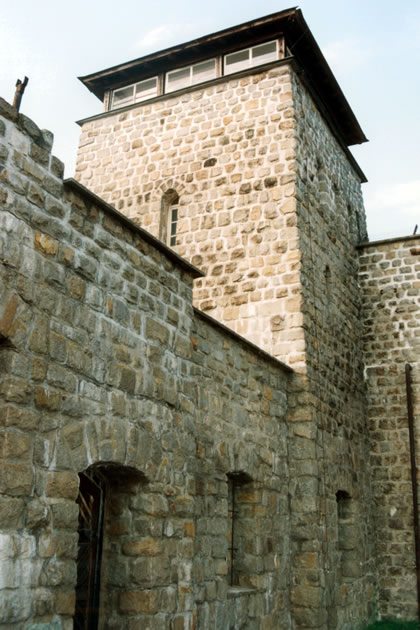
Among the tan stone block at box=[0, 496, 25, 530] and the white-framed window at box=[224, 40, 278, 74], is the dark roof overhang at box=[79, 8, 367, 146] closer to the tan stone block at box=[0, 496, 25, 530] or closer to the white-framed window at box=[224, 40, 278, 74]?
the white-framed window at box=[224, 40, 278, 74]

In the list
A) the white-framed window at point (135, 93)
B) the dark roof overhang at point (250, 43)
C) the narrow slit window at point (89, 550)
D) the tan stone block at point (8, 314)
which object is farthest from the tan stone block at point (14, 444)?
the white-framed window at point (135, 93)

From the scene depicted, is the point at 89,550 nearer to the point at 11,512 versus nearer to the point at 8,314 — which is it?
the point at 11,512

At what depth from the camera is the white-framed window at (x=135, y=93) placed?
11844mm

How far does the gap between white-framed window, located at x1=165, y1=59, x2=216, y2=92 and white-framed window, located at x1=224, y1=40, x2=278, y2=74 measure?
0.95ft

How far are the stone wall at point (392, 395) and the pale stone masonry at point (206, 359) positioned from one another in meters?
0.04

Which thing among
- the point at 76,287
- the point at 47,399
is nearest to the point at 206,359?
the point at 76,287

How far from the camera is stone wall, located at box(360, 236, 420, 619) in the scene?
35.7 feet

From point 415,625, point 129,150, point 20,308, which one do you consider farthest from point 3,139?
point 415,625

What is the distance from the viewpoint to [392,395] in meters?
11.7

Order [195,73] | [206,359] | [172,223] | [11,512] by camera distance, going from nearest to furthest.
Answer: [11,512] → [206,359] → [172,223] → [195,73]

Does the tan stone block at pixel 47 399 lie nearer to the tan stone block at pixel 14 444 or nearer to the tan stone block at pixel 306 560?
the tan stone block at pixel 14 444

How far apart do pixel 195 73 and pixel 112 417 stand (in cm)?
820

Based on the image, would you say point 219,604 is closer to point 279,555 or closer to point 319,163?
point 279,555

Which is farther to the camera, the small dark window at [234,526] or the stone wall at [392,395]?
the stone wall at [392,395]
